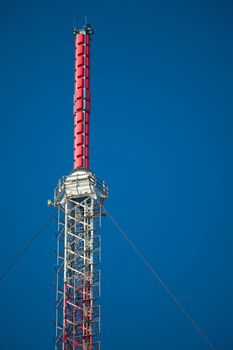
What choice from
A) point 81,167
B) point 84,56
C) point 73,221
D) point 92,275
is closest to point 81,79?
point 84,56

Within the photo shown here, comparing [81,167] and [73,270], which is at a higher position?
[81,167]

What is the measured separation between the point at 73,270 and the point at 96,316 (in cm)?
499

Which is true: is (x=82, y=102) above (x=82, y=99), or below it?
below

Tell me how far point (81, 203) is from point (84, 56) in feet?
57.3

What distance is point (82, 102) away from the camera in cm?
9469

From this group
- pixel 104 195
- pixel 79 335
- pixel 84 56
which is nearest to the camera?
pixel 79 335

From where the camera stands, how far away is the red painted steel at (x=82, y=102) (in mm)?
92875

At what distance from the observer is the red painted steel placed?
92875 millimetres

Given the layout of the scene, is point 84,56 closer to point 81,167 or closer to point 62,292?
point 81,167

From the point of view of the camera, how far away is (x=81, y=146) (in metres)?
93.1

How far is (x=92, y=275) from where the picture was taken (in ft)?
282


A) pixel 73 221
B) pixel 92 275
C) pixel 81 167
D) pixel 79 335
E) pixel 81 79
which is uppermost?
pixel 81 79

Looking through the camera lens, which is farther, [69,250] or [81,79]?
[81,79]

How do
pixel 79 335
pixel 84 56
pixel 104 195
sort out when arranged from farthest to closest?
pixel 84 56 < pixel 104 195 < pixel 79 335
